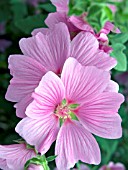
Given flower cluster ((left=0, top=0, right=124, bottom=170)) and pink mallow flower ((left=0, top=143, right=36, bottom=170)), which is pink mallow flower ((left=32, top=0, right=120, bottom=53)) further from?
pink mallow flower ((left=0, top=143, right=36, bottom=170))

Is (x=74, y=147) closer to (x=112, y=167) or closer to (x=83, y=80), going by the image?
(x=83, y=80)

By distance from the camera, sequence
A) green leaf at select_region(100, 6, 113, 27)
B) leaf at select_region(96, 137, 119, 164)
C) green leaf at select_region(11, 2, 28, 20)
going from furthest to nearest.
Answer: green leaf at select_region(11, 2, 28, 20) → leaf at select_region(96, 137, 119, 164) → green leaf at select_region(100, 6, 113, 27)

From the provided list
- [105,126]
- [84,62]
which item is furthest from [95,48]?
[105,126]

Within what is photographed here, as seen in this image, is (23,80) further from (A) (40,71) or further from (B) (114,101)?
(B) (114,101)

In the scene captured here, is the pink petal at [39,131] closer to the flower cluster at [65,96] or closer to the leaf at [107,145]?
the flower cluster at [65,96]

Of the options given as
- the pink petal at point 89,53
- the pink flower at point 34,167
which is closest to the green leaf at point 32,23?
the pink petal at point 89,53

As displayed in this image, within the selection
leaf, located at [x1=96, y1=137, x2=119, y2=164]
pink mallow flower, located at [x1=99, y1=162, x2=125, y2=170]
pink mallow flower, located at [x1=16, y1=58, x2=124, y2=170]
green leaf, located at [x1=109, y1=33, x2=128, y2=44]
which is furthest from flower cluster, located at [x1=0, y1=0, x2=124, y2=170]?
pink mallow flower, located at [x1=99, y1=162, x2=125, y2=170]

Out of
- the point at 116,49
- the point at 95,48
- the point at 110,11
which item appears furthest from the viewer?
the point at 116,49
